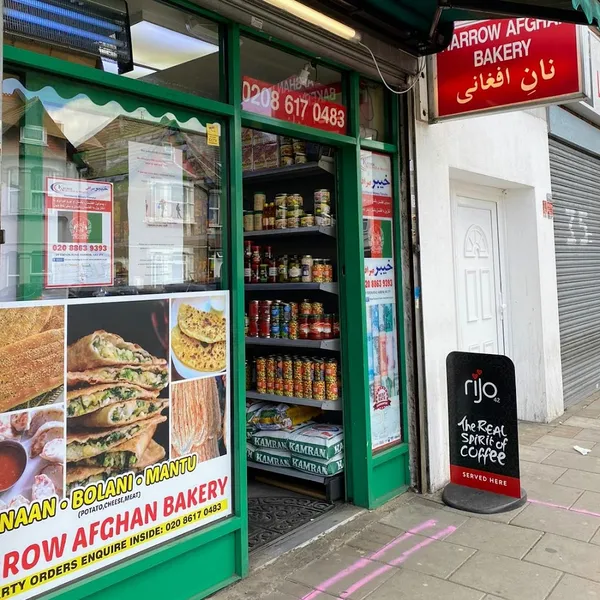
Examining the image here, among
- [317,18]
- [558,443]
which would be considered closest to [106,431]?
[317,18]

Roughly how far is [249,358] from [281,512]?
138 centimetres

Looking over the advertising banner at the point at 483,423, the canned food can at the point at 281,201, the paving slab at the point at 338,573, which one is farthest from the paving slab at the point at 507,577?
the canned food can at the point at 281,201

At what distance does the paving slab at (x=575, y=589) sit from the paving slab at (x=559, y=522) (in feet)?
Answer: 1.90

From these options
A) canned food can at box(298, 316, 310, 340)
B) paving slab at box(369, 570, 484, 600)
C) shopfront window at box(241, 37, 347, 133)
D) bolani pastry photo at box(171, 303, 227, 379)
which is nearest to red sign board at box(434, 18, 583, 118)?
shopfront window at box(241, 37, 347, 133)

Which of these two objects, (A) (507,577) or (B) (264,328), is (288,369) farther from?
(A) (507,577)

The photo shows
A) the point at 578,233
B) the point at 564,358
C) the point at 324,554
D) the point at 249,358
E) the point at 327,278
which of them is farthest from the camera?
the point at 578,233

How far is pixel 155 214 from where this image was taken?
9.52ft

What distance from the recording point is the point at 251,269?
182 inches

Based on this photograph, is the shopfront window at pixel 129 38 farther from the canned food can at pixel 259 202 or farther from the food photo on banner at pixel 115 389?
the canned food can at pixel 259 202

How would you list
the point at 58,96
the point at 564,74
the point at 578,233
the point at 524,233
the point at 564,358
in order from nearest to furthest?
1. the point at 58,96
2. the point at 564,74
3. the point at 524,233
4. the point at 564,358
5. the point at 578,233

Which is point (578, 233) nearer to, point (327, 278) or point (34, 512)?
point (327, 278)

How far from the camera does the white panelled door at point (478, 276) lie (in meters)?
5.84

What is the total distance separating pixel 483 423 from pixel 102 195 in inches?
118

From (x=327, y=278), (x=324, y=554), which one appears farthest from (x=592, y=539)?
(x=327, y=278)
